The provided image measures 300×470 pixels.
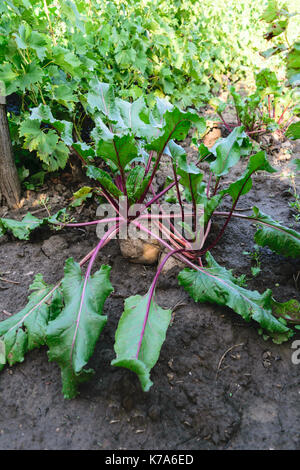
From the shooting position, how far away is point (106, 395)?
1.40 meters

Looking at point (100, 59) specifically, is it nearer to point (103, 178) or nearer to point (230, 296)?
point (103, 178)

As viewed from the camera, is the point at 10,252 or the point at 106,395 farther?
the point at 10,252

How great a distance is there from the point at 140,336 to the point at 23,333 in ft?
1.88

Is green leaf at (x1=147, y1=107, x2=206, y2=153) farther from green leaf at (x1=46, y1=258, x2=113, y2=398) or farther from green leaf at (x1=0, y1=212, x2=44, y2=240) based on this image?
green leaf at (x1=0, y1=212, x2=44, y2=240)

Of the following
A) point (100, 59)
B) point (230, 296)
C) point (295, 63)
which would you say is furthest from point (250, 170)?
point (100, 59)

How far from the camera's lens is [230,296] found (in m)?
1.62

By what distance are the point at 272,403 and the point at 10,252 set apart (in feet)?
5.89

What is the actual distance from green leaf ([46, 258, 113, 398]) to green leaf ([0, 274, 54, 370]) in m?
0.14

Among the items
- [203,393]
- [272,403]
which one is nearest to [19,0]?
[203,393]

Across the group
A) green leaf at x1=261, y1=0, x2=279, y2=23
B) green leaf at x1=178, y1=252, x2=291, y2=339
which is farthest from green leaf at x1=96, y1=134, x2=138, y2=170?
green leaf at x1=261, y1=0, x2=279, y2=23

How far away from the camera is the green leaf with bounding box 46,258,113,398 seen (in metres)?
1.36

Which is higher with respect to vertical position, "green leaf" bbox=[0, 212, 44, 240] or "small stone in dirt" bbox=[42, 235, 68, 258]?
"green leaf" bbox=[0, 212, 44, 240]

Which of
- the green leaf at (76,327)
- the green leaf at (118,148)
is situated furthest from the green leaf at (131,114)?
the green leaf at (76,327)
